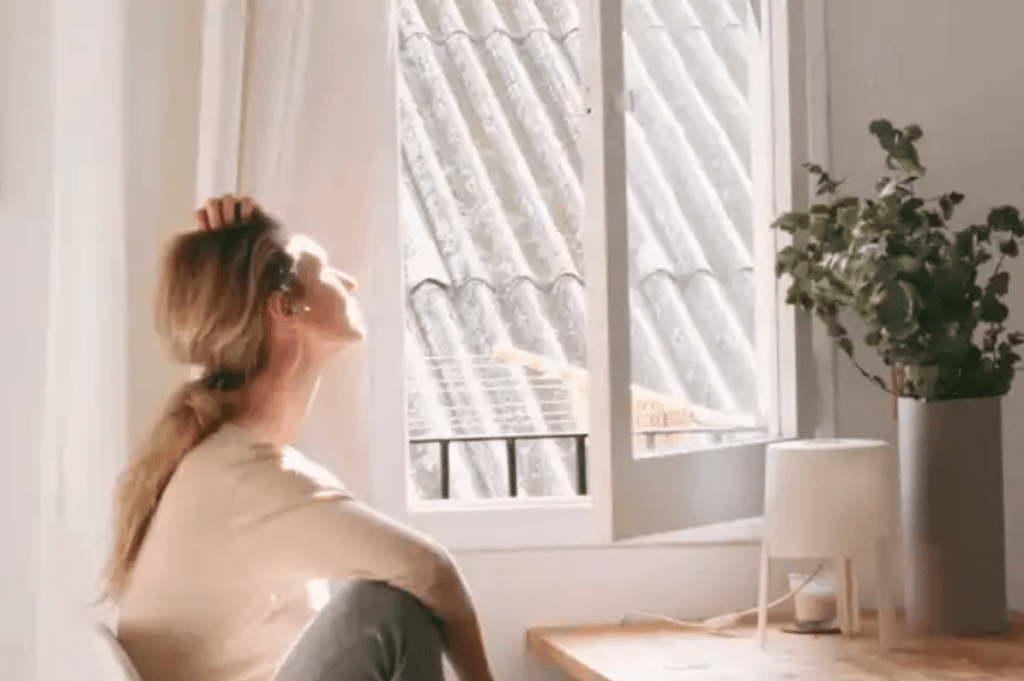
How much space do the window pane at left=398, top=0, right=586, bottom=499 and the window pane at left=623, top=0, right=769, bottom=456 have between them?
384mm

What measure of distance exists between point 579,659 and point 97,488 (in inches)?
32.2

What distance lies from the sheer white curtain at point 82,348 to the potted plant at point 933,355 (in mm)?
1094

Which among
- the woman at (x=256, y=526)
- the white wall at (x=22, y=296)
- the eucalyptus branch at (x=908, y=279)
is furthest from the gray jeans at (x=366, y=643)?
the white wall at (x=22, y=296)

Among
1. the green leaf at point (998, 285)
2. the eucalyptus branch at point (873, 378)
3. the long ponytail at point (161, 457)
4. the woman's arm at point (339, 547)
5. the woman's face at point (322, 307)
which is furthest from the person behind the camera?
the eucalyptus branch at point (873, 378)

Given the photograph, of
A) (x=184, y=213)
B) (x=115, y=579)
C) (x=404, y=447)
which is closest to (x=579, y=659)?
(x=404, y=447)

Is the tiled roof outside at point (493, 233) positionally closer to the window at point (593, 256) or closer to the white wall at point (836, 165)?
the window at point (593, 256)

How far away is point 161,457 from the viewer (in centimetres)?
217

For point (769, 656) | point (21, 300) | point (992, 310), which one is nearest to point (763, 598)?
point (769, 656)

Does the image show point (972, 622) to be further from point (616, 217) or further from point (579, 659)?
point (616, 217)

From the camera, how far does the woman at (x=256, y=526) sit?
Answer: 6.41 feet

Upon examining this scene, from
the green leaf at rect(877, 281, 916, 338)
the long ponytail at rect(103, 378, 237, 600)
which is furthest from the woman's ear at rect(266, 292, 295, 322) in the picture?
the green leaf at rect(877, 281, 916, 338)

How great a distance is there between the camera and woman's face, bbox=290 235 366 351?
227 cm

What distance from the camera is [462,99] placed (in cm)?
318

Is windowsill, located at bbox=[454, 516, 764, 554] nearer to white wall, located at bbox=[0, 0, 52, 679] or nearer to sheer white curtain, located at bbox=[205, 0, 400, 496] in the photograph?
sheer white curtain, located at bbox=[205, 0, 400, 496]
